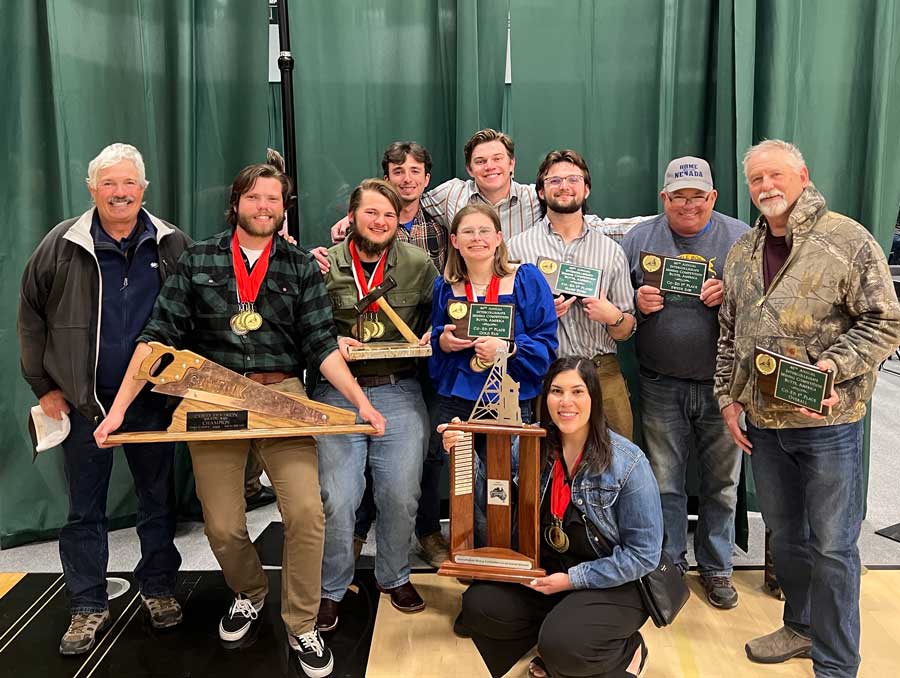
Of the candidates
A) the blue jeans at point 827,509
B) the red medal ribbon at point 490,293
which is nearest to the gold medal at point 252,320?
the red medal ribbon at point 490,293

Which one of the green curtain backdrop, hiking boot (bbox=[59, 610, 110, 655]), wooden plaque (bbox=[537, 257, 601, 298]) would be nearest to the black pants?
wooden plaque (bbox=[537, 257, 601, 298])

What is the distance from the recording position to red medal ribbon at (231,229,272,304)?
7.96 ft

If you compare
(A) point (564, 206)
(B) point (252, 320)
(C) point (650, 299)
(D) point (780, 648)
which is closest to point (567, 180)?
(A) point (564, 206)

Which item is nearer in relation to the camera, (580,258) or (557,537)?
(557,537)

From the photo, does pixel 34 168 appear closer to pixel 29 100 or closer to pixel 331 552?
pixel 29 100

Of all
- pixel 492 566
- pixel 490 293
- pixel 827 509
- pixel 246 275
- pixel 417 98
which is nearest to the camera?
pixel 827 509

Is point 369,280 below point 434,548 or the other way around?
the other way around

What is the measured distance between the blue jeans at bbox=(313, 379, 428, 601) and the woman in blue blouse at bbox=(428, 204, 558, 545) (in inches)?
7.6

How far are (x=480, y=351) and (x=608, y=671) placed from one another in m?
1.07

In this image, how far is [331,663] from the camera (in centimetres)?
240

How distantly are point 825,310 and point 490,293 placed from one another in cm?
104

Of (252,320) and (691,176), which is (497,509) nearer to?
Result: (252,320)

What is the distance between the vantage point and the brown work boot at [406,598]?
2725 mm

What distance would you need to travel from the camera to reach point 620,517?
2.24 meters
